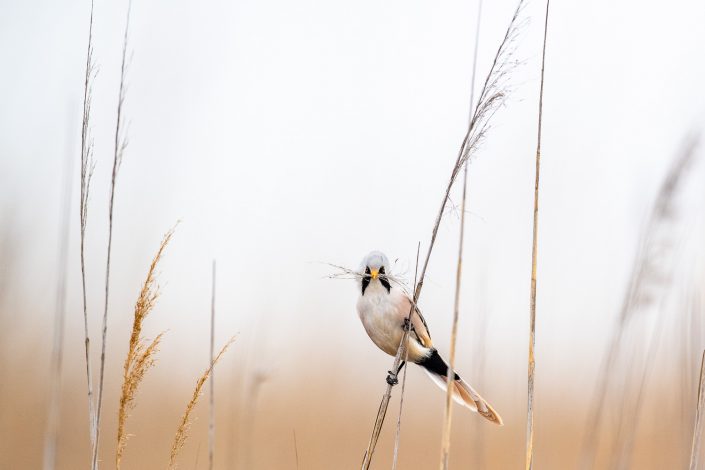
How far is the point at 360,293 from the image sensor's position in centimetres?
267

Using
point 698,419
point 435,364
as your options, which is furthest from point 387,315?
point 698,419

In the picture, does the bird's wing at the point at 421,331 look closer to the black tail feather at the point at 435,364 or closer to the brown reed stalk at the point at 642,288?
the black tail feather at the point at 435,364

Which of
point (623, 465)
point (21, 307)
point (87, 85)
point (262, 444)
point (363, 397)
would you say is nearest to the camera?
point (87, 85)

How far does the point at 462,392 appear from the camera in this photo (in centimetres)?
261

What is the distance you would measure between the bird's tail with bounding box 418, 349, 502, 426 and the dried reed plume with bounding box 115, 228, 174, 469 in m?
1.24

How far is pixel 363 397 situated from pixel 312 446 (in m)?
0.44

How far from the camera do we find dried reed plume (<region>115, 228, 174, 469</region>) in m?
1.60

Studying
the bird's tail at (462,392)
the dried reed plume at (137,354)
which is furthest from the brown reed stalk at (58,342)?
the bird's tail at (462,392)

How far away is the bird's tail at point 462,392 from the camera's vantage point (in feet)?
8.30

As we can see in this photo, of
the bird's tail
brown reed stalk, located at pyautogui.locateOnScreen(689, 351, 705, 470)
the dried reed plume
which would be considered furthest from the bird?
the dried reed plume

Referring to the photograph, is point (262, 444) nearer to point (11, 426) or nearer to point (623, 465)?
point (11, 426)

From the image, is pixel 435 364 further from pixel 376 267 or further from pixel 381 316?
pixel 376 267

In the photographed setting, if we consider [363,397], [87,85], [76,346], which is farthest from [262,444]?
[87,85]

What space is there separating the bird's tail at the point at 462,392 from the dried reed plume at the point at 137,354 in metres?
1.24
